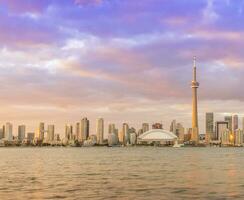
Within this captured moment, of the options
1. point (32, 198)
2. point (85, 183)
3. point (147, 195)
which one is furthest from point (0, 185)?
point (147, 195)

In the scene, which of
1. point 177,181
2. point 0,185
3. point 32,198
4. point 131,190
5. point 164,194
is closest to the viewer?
point 32,198

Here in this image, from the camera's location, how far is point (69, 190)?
64.4m

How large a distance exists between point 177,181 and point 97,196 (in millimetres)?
23018

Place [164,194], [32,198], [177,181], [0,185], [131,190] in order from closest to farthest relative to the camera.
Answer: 1. [32,198]
2. [164,194]
3. [131,190]
4. [0,185]
5. [177,181]

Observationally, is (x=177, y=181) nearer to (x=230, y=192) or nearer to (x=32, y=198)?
(x=230, y=192)

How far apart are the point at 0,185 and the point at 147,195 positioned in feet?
73.6

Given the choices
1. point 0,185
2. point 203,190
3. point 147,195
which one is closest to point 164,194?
point 147,195

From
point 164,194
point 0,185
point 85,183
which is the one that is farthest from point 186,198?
point 0,185

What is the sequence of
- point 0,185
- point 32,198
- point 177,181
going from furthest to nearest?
point 177,181 → point 0,185 → point 32,198

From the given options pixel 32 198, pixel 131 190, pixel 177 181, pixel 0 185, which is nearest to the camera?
pixel 32 198

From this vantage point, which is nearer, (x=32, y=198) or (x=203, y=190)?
(x=32, y=198)

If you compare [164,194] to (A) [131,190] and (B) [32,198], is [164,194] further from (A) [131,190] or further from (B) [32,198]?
(B) [32,198]

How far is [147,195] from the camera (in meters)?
59.4

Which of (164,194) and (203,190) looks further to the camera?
(203,190)
